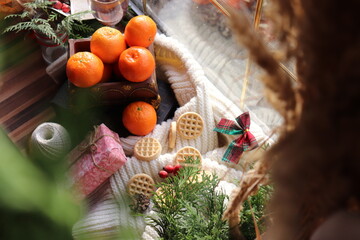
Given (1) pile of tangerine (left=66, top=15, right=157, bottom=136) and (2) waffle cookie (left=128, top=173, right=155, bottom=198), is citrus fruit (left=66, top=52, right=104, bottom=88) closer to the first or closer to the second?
(1) pile of tangerine (left=66, top=15, right=157, bottom=136)

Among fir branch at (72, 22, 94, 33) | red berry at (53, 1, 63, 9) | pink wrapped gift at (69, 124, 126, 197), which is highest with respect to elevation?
red berry at (53, 1, 63, 9)

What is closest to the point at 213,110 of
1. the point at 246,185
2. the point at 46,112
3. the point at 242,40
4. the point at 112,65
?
the point at 112,65

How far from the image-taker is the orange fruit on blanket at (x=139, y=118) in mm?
1205

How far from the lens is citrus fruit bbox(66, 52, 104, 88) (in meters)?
1.13

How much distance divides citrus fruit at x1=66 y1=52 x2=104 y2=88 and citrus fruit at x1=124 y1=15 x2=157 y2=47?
0.41 ft

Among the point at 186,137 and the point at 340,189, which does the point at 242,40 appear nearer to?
the point at 340,189

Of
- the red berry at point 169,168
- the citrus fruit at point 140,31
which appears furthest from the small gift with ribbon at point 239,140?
the citrus fruit at point 140,31

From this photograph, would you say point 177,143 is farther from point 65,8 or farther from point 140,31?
point 65,8

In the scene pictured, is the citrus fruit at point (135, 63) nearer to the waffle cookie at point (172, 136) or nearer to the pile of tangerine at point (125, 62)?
the pile of tangerine at point (125, 62)

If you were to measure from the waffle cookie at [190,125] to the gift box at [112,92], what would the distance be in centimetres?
12

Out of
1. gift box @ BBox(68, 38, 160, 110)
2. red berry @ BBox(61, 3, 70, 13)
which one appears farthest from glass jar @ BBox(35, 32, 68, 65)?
gift box @ BBox(68, 38, 160, 110)

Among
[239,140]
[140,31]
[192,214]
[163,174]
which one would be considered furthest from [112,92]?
[192,214]

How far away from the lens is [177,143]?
122cm

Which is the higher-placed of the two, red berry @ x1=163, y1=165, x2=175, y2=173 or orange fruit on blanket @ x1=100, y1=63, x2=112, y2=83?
orange fruit on blanket @ x1=100, y1=63, x2=112, y2=83
